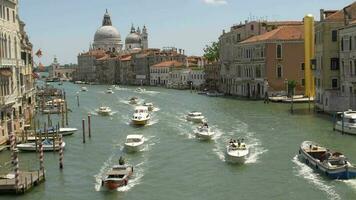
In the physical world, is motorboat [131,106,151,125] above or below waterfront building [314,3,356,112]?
below

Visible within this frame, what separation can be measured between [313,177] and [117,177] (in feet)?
21.5

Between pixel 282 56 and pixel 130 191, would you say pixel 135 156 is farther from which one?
pixel 282 56

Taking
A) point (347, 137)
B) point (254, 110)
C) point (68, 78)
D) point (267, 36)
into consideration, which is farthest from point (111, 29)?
point (347, 137)

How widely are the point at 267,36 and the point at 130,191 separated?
134 ft

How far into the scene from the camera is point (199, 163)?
24.5 metres

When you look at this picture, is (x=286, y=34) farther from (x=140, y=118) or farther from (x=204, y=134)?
(x=204, y=134)

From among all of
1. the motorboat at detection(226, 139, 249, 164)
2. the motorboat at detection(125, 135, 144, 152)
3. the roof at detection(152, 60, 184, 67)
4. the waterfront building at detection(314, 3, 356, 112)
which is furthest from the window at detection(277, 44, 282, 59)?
the roof at detection(152, 60, 184, 67)

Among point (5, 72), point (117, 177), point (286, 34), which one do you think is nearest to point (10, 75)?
point (5, 72)

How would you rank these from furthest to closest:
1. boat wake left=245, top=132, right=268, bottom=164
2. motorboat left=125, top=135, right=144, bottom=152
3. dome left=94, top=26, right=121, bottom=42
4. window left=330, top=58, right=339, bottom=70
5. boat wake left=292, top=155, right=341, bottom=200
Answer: dome left=94, top=26, right=121, bottom=42 < window left=330, top=58, right=339, bottom=70 < motorboat left=125, top=135, right=144, bottom=152 < boat wake left=245, top=132, right=268, bottom=164 < boat wake left=292, top=155, right=341, bottom=200

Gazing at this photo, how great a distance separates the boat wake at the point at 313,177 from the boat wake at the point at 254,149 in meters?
1.59

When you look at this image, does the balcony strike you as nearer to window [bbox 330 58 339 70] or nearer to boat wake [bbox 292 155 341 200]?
boat wake [bbox 292 155 341 200]

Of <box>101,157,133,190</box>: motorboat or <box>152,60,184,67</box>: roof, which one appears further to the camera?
<box>152,60,184,67</box>: roof

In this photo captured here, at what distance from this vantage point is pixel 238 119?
40.2 metres

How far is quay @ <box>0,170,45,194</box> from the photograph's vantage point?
63.6 feet
